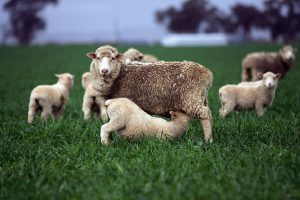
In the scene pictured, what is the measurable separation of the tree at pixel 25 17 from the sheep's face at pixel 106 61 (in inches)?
3273

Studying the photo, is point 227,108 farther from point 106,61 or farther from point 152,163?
point 152,163

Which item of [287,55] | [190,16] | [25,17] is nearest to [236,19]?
[190,16]

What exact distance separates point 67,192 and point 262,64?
11.6 m

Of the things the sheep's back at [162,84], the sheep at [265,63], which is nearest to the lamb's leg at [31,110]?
the sheep's back at [162,84]

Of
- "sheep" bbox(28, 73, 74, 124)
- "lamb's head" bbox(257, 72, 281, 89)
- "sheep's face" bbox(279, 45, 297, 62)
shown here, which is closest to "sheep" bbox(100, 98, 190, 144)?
"sheep" bbox(28, 73, 74, 124)

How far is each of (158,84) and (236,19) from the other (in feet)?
332

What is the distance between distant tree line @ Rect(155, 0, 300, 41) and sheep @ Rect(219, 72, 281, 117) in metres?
81.2

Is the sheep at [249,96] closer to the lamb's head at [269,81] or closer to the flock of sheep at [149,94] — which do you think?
the lamb's head at [269,81]

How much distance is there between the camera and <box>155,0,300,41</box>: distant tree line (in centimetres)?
8866

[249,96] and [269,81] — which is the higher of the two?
[269,81]

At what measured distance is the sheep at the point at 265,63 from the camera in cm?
1490

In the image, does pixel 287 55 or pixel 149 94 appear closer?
pixel 149 94

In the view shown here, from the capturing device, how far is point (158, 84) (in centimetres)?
655

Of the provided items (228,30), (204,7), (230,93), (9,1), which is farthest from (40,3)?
(230,93)
